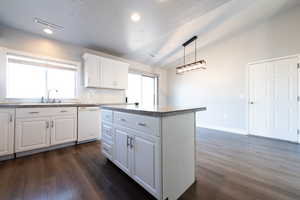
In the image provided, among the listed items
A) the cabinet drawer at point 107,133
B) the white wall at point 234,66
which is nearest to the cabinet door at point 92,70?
the cabinet drawer at point 107,133

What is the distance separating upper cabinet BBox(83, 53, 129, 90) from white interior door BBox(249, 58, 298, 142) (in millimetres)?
3775

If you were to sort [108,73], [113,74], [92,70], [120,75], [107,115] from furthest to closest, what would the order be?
[120,75] < [113,74] < [108,73] < [92,70] < [107,115]

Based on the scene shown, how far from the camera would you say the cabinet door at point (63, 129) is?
8.32 ft

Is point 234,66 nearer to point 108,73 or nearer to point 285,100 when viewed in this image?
point 285,100

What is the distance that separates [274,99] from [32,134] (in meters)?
5.51

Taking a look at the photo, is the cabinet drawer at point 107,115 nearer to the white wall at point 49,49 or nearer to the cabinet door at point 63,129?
the cabinet door at point 63,129

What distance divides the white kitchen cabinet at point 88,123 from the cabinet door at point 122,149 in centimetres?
151

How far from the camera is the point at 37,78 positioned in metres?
2.88

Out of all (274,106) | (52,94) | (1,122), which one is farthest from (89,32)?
(274,106)

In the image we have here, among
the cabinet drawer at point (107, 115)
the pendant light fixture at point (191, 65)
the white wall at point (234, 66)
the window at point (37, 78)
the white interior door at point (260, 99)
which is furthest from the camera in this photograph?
the white interior door at point (260, 99)

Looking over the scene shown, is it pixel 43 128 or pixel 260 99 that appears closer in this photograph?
pixel 43 128

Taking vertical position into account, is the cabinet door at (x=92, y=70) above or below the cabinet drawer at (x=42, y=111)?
above

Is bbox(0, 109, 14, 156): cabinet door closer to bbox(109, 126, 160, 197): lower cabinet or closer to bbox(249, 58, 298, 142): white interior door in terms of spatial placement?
bbox(109, 126, 160, 197): lower cabinet

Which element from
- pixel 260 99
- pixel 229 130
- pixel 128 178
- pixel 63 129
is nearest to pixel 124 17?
pixel 63 129
